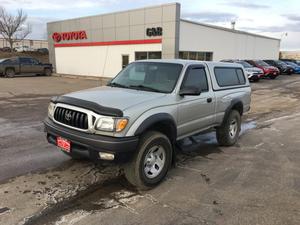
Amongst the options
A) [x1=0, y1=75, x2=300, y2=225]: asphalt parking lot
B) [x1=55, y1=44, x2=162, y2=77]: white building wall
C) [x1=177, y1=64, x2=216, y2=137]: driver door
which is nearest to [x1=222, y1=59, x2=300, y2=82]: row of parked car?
[x1=55, y1=44, x2=162, y2=77]: white building wall

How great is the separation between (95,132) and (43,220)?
4.01 ft

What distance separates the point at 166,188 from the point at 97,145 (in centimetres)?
129

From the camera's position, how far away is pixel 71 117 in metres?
4.38

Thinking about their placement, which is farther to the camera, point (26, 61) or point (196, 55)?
point (26, 61)

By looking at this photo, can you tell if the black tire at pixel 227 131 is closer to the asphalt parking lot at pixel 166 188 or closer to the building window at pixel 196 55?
the asphalt parking lot at pixel 166 188

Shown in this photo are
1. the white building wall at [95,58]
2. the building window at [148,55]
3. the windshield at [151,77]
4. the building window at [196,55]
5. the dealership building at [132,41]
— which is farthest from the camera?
the white building wall at [95,58]

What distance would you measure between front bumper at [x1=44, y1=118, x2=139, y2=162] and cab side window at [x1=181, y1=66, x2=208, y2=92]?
1.64m

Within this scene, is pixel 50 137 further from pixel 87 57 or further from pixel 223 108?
pixel 87 57

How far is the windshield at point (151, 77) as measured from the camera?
515cm

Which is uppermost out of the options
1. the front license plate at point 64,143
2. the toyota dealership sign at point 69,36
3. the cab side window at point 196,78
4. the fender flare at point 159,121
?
the toyota dealership sign at point 69,36

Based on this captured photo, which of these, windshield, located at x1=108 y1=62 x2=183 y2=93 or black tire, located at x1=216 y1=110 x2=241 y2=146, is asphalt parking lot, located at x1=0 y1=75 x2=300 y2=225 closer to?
black tire, located at x1=216 y1=110 x2=241 y2=146

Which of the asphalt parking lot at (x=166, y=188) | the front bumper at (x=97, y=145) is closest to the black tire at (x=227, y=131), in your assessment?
the asphalt parking lot at (x=166, y=188)

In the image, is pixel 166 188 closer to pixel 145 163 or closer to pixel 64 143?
pixel 145 163

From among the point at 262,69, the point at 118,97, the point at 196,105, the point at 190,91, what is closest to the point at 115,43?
the point at 262,69
